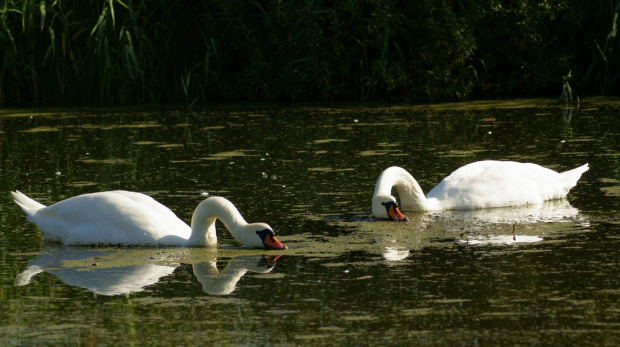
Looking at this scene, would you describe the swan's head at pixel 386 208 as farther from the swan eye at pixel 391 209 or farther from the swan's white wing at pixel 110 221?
the swan's white wing at pixel 110 221

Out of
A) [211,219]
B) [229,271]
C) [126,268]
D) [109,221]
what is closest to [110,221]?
[109,221]

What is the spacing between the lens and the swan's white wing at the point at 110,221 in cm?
655

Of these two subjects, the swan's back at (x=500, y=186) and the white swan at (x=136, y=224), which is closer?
the white swan at (x=136, y=224)

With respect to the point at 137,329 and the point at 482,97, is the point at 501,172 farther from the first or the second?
the point at 482,97

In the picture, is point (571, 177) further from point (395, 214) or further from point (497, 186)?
point (395, 214)

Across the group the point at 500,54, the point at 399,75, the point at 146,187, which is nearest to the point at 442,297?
the point at 146,187

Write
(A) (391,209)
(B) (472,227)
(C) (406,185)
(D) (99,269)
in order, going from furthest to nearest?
(C) (406,185) < (A) (391,209) < (B) (472,227) < (D) (99,269)

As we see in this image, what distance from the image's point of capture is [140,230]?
21.4 feet

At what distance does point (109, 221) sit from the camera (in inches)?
261

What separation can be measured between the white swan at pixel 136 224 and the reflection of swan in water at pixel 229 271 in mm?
251

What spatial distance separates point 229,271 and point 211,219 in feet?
2.34

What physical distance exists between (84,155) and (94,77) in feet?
15.0

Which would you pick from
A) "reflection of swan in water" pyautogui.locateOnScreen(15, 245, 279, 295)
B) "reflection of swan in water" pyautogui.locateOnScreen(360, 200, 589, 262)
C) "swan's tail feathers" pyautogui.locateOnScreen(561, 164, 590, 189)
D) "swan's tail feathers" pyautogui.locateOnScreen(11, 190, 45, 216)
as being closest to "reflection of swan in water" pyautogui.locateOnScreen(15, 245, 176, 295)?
"reflection of swan in water" pyautogui.locateOnScreen(15, 245, 279, 295)

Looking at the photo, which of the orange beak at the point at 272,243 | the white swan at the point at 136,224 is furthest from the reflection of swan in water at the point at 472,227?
the white swan at the point at 136,224
